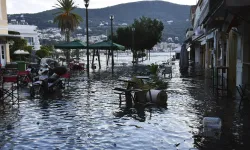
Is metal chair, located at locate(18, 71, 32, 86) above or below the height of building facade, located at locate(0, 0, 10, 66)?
below

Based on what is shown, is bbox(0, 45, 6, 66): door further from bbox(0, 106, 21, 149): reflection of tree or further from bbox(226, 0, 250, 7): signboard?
bbox(226, 0, 250, 7): signboard

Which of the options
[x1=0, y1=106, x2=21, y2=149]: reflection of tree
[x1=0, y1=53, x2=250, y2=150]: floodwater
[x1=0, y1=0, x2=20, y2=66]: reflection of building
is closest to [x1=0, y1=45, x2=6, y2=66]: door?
[x1=0, y1=0, x2=20, y2=66]: reflection of building

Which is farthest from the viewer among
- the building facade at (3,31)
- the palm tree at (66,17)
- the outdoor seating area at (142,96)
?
the palm tree at (66,17)

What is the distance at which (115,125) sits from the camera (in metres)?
9.03

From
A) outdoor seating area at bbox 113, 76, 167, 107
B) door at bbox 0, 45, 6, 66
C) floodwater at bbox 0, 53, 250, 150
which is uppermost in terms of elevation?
door at bbox 0, 45, 6, 66

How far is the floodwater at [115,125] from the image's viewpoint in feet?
24.1

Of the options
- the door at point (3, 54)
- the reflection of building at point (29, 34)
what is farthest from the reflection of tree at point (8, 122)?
the reflection of building at point (29, 34)

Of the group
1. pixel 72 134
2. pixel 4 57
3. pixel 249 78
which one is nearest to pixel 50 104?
pixel 72 134

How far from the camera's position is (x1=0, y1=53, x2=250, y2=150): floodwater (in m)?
7.34

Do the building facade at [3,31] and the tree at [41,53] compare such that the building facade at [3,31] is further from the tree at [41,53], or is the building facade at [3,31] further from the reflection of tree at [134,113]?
the reflection of tree at [134,113]

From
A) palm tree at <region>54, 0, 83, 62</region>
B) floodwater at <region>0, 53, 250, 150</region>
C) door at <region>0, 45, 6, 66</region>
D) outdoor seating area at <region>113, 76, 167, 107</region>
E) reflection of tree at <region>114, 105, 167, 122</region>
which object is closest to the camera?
floodwater at <region>0, 53, 250, 150</region>

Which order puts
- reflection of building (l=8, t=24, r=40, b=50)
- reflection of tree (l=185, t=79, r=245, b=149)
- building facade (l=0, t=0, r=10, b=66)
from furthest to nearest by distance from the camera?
reflection of building (l=8, t=24, r=40, b=50), building facade (l=0, t=0, r=10, b=66), reflection of tree (l=185, t=79, r=245, b=149)

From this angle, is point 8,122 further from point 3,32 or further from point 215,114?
point 3,32

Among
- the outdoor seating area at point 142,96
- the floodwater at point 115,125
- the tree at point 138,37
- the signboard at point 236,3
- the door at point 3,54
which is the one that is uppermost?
the tree at point 138,37
